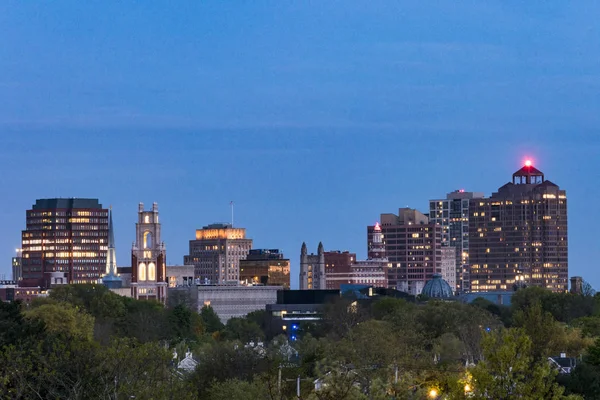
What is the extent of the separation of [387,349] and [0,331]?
3337 cm

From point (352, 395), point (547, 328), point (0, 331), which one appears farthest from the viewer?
point (547, 328)

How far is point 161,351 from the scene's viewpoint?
3120 inches

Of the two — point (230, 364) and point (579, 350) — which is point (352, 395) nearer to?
point (230, 364)

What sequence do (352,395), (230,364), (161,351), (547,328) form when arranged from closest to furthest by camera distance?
(352,395)
(161,351)
(230,364)
(547,328)

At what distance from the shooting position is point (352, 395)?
6481 centimetres

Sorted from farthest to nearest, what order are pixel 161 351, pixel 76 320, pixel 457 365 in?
pixel 76 320 → pixel 457 365 → pixel 161 351

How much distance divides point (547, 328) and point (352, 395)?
75.5 meters

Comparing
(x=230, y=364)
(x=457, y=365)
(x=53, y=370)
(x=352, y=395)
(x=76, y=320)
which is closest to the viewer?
(x=352, y=395)

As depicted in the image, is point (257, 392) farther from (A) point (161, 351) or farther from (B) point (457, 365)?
(B) point (457, 365)

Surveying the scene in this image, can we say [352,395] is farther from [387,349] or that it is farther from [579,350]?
[579,350]

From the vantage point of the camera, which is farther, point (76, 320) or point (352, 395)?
point (76, 320)

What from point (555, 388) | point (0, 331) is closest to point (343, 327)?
point (0, 331)

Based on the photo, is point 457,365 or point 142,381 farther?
point 457,365

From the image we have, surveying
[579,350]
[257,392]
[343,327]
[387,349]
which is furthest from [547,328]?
[343,327]
